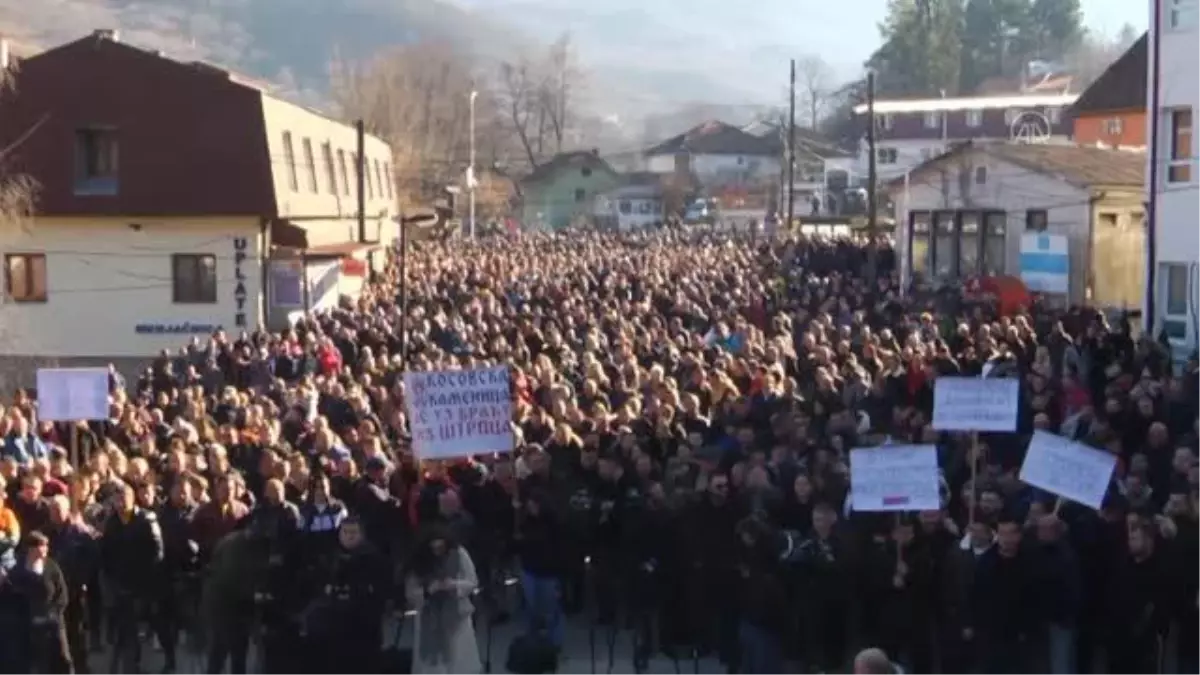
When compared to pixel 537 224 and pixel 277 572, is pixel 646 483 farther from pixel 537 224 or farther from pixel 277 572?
pixel 537 224

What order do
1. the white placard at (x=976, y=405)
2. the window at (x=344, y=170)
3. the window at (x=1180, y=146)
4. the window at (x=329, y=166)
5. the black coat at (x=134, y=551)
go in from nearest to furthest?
the black coat at (x=134, y=551) → the white placard at (x=976, y=405) → the window at (x=1180, y=146) → the window at (x=329, y=166) → the window at (x=344, y=170)

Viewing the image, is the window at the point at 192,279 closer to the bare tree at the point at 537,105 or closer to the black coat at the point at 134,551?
the black coat at the point at 134,551

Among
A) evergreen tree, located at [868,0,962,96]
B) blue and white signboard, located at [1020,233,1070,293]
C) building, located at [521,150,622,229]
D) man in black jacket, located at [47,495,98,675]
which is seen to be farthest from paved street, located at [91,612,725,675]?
evergreen tree, located at [868,0,962,96]

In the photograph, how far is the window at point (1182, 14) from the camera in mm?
31312

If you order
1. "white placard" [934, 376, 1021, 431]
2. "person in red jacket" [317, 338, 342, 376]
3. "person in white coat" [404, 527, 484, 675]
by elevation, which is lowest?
"person in white coat" [404, 527, 484, 675]

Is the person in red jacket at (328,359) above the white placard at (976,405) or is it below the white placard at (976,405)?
below

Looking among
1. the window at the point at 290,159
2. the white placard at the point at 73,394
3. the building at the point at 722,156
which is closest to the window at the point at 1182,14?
the white placard at the point at 73,394

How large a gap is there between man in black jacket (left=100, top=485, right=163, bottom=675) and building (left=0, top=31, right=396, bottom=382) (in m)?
28.2

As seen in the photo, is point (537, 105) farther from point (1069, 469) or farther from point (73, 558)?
point (1069, 469)

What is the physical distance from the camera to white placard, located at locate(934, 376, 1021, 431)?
14609 millimetres

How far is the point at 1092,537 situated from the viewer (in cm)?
1313

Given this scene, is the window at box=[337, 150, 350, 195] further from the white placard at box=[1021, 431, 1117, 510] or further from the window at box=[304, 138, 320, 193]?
the white placard at box=[1021, 431, 1117, 510]

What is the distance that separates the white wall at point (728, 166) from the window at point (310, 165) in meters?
89.6

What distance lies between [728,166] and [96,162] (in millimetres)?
97982
